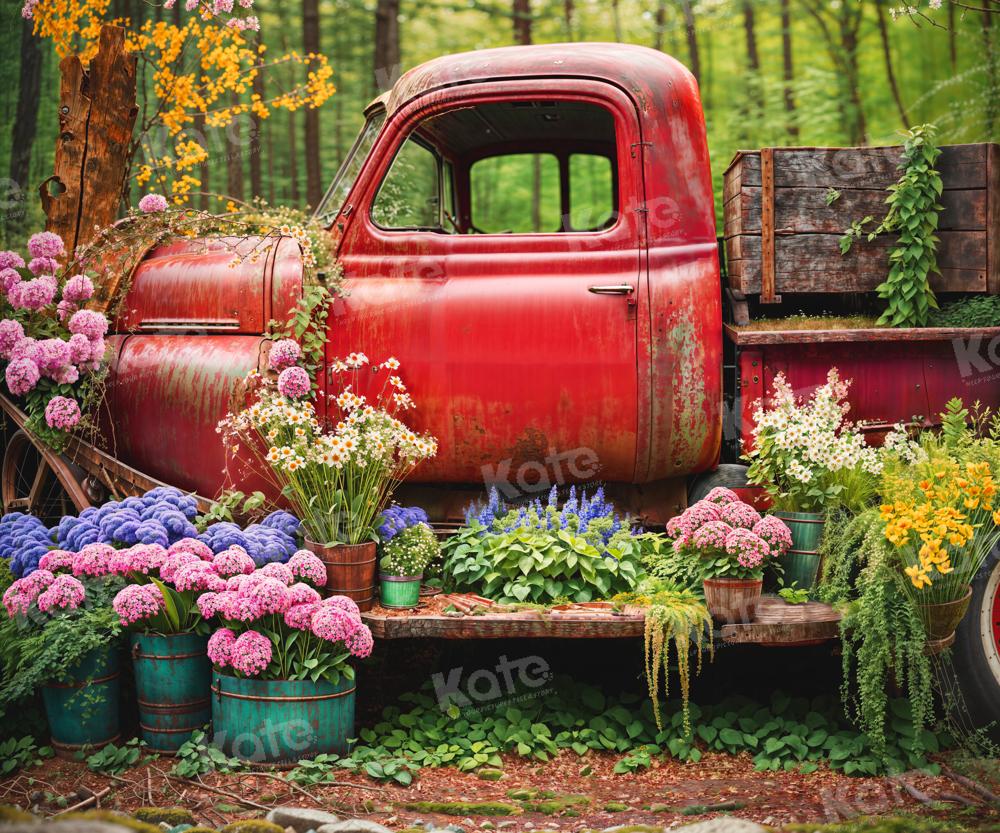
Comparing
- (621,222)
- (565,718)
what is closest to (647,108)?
(621,222)

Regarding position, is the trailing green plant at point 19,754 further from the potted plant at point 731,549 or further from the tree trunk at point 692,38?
the tree trunk at point 692,38

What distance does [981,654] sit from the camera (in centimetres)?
360

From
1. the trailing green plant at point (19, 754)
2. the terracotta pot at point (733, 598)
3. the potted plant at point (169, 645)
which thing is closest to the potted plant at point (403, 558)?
the potted plant at point (169, 645)

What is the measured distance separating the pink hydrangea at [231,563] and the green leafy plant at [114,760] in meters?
0.76

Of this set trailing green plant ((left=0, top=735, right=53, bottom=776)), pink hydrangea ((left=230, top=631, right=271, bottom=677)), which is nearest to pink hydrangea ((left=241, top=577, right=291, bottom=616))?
pink hydrangea ((left=230, top=631, right=271, bottom=677))

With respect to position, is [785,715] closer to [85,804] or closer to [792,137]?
[85,804]

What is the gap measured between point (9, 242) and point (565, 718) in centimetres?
967

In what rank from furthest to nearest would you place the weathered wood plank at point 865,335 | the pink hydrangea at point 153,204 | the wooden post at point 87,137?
1. the wooden post at point 87,137
2. the pink hydrangea at point 153,204
3. the weathered wood plank at point 865,335

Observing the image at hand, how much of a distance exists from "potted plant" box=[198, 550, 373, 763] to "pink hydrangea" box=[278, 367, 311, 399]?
2.66 feet

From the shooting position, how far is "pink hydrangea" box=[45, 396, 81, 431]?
14.0ft

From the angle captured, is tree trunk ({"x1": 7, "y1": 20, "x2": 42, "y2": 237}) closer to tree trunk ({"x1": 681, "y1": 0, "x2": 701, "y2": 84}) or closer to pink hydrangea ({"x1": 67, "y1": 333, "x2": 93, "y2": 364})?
pink hydrangea ({"x1": 67, "y1": 333, "x2": 93, "y2": 364})

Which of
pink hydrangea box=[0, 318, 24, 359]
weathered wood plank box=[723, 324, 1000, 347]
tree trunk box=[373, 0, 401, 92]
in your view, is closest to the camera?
weathered wood plank box=[723, 324, 1000, 347]

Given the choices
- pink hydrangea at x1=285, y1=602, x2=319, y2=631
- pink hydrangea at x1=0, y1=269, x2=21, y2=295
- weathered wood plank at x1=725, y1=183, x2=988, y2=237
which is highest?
weathered wood plank at x1=725, y1=183, x2=988, y2=237

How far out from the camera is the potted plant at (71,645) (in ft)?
11.5
